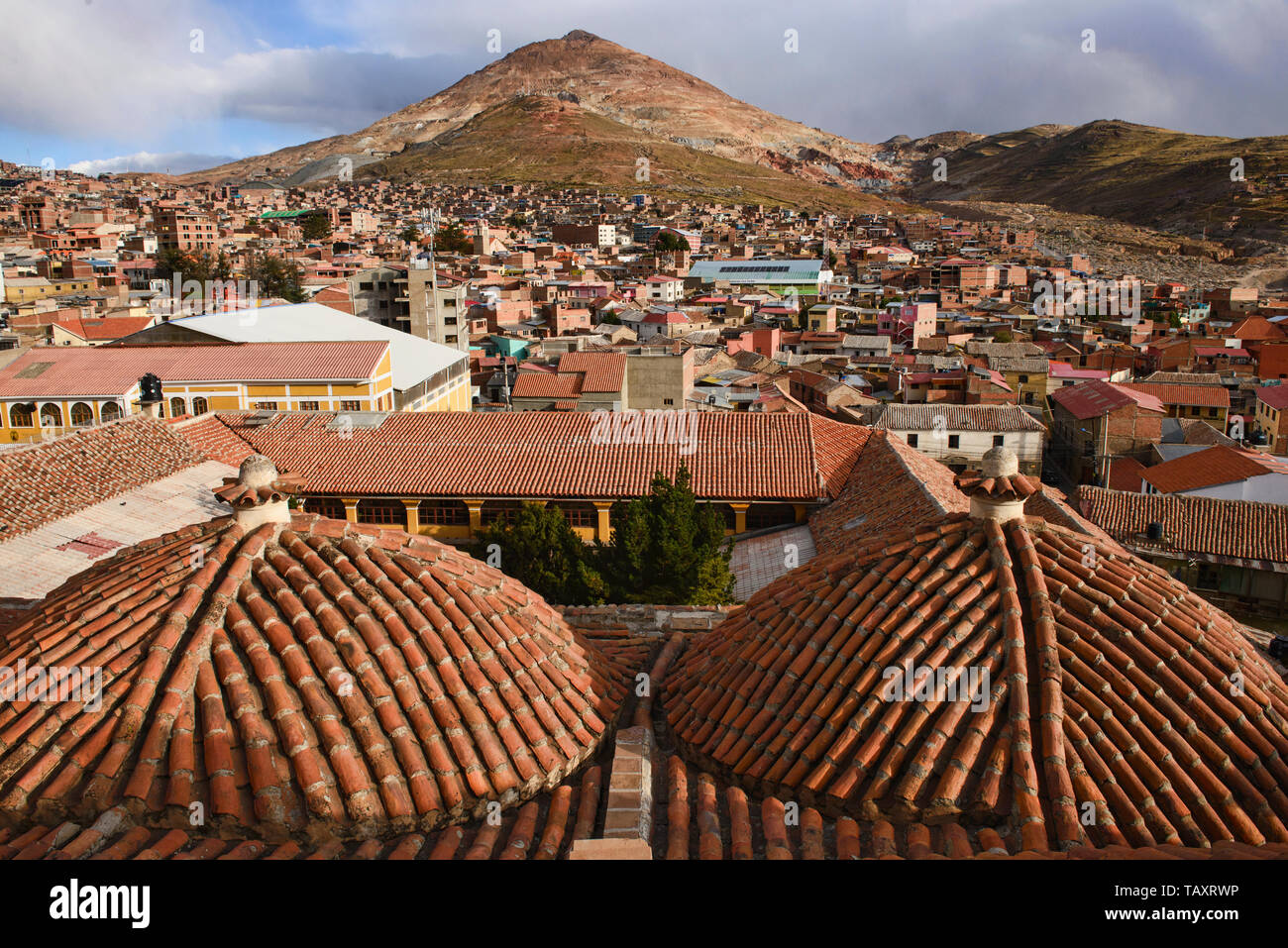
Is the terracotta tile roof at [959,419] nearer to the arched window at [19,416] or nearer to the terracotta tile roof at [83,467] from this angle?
the terracotta tile roof at [83,467]

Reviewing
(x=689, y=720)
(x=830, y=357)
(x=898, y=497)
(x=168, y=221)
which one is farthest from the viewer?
(x=168, y=221)

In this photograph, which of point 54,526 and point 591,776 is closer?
point 591,776

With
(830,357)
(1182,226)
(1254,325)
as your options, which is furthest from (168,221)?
(1182,226)

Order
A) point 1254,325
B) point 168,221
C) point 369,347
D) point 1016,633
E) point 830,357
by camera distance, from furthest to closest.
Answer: point 168,221, point 1254,325, point 830,357, point 369,347, point 1016,633

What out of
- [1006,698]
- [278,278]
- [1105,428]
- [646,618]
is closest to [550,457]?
[646,618]

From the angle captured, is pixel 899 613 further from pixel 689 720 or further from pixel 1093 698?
pixel 689 720

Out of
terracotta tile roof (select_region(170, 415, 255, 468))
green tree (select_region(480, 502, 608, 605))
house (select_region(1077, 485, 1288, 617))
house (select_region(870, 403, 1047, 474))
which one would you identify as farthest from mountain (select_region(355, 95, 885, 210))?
green tree (select_region(480, 502, 608, 605))

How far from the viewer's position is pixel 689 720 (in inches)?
233

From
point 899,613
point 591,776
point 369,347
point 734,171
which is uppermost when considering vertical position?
point 734,171

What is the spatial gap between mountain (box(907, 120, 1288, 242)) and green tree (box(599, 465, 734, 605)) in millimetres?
112973

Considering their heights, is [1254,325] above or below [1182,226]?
below

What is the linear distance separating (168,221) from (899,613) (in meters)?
106

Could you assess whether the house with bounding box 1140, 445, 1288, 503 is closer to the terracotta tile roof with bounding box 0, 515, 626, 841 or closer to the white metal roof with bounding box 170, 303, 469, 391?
the terracotta tile roof with bounding box 0, 515, 626, 841

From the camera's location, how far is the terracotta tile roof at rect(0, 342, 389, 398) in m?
25.2
